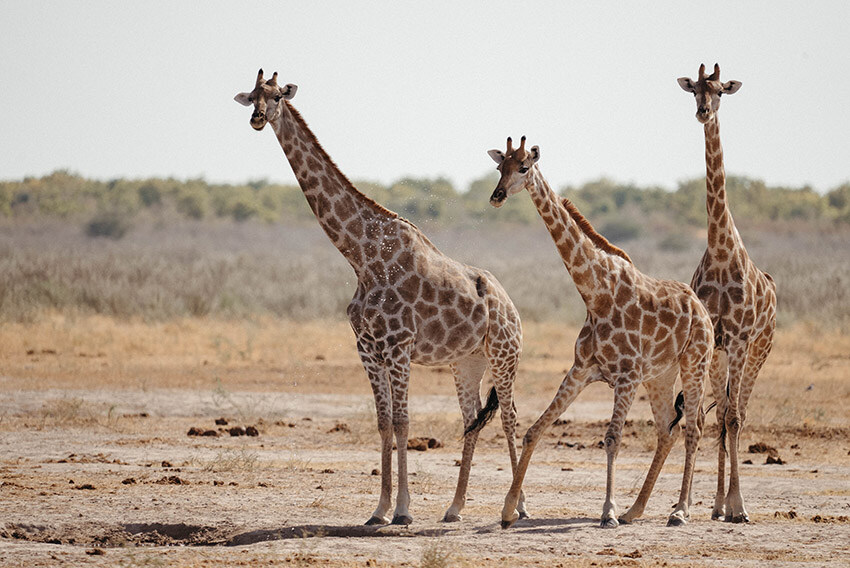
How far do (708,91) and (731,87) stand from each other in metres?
0.33

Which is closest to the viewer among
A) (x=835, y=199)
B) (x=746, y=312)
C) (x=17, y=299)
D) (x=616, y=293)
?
(x=616, y=293)

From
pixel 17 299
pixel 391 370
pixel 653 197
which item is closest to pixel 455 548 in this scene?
pixel 391 370

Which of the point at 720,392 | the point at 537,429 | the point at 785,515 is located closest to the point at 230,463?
the point at 537,429

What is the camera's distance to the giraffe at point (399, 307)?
912 centimetres

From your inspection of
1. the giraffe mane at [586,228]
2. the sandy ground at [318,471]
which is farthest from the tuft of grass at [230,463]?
the giraffe mane at [586,228]

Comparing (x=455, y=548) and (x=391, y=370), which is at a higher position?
(x=391, y=370)

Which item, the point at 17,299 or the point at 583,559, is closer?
the point at 583,559

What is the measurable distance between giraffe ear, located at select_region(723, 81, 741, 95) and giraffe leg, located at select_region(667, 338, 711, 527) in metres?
2.46

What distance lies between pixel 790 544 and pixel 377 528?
308 centimetres

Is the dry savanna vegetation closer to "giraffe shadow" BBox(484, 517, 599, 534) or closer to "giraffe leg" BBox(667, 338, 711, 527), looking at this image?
"giraffe shadow" BBox(484, 517, 599, 534)

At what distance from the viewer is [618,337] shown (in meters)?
8.82

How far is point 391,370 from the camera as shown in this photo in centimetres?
908

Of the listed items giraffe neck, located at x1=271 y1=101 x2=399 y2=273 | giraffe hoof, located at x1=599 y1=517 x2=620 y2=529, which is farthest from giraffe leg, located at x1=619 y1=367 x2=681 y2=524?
giraffe neck, located at x1=271 y1=101 x2=399 y2=273

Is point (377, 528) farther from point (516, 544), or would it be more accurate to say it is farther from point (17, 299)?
point (17, 299)
